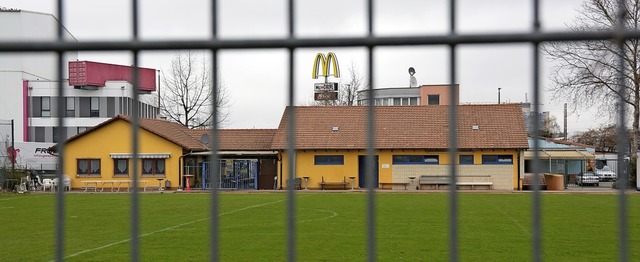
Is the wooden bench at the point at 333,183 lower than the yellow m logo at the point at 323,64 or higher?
lower

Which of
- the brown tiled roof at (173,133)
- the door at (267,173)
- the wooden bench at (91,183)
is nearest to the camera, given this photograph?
the brown tiled roof at (173,133)

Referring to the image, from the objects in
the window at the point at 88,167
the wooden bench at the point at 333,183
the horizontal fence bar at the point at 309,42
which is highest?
the horizontal fence bar at the point at 309,42

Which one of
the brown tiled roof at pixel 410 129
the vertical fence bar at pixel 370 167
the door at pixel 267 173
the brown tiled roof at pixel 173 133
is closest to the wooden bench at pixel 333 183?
the brown tiled roof at pixel 410 129

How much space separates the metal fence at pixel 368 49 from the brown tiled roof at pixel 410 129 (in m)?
32.5

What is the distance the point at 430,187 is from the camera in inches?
1428

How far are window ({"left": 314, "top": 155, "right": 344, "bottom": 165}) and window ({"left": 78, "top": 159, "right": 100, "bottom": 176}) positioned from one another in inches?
439

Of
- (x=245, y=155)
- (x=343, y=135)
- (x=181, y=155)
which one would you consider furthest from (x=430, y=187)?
(x=181, y=155)

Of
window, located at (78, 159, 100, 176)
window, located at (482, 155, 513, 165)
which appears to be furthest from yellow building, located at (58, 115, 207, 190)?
window, located at (482, 155, 513, 165)

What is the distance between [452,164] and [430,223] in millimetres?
14931

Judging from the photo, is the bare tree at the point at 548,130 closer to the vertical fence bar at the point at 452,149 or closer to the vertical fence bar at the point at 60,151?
the vertical fence bar at the point at 452,149

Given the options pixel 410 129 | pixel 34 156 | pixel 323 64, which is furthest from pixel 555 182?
pixel 323 64

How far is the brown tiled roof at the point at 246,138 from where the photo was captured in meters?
40.5

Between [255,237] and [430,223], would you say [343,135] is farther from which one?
[255,237]

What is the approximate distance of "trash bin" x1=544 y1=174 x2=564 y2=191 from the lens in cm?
3483
